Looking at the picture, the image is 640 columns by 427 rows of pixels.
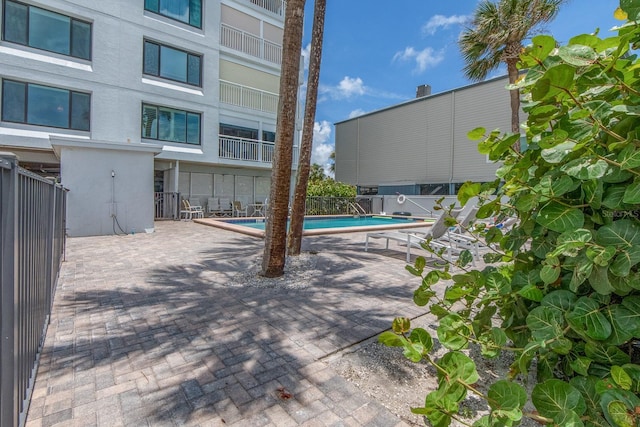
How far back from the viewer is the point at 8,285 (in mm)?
1591

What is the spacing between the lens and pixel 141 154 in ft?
34.6

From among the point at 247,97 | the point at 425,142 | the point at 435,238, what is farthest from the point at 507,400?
the point at 425,142

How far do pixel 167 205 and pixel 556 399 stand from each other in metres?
17.0

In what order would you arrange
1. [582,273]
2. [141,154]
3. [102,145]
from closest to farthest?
[582,273] < [102,145] < [141,154]

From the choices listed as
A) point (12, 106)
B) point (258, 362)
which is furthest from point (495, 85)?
point (12, 106)

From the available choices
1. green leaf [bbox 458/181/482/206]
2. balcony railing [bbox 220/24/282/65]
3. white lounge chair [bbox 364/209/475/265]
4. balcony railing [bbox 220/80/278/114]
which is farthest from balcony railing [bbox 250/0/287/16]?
green leaf [bbox 458/181/482/206]

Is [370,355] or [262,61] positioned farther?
[262,61]

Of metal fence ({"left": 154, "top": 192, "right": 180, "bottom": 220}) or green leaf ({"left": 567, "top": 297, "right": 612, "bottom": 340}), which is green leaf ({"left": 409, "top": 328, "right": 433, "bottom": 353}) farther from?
metal fence ({"left": 154, "top": 192, "right": 180, "bottom": 220})

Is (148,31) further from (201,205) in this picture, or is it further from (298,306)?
(298,306)

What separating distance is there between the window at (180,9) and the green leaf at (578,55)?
18.6 meters

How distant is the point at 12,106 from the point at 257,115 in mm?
10362

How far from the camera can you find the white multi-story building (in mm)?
10188

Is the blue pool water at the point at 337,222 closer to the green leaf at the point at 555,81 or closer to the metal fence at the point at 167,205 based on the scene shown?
the metal fence at the point at 167,205

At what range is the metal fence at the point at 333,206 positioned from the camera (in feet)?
60.5
